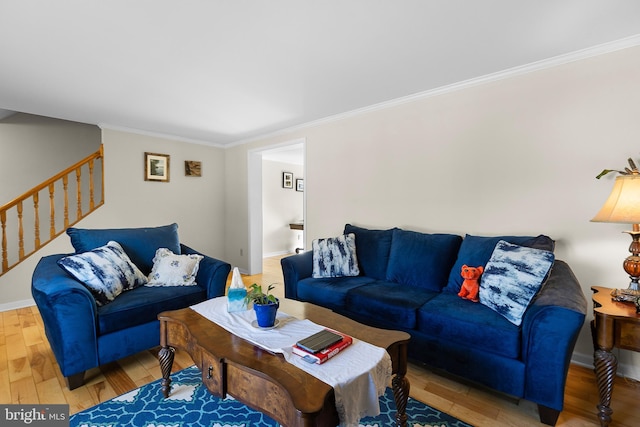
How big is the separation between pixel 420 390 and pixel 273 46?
2.48m

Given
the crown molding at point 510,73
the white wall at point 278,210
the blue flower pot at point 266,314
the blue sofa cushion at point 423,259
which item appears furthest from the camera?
the white wall at point 278,210

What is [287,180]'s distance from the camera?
6855 mm

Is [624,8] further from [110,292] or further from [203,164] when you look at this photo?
[203,164]

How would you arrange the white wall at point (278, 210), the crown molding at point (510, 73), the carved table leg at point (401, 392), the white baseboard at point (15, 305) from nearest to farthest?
the carved table leg at point (401, 392) → the crown molding at point (510, 73) → the white baseboard at point (15, 305) → the white wall at point (278, 210)

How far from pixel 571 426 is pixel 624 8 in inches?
90.7

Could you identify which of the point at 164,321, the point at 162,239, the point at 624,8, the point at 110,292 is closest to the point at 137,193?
the point at 162,239

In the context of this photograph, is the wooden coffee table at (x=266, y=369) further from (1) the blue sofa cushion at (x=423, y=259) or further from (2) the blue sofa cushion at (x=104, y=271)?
(1) the blue sofa cushion at (x=423, y=259)

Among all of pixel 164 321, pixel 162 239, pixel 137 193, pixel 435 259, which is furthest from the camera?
pixel 137 193

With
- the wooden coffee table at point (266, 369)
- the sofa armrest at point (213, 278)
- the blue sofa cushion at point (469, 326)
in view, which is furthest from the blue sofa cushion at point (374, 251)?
the sofa armrest at point (213, 278)

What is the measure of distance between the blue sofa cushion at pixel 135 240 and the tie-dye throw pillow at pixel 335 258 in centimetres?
138

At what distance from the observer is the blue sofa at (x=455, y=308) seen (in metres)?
1.60

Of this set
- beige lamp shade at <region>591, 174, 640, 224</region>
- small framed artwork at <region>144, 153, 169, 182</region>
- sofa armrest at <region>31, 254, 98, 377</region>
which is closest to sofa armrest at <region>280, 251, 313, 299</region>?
sofa armrest at <region>31, 254, 98, 377</region>

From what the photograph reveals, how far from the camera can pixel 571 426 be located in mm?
1618

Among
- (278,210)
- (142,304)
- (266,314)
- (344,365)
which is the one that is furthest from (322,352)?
(278,210)
